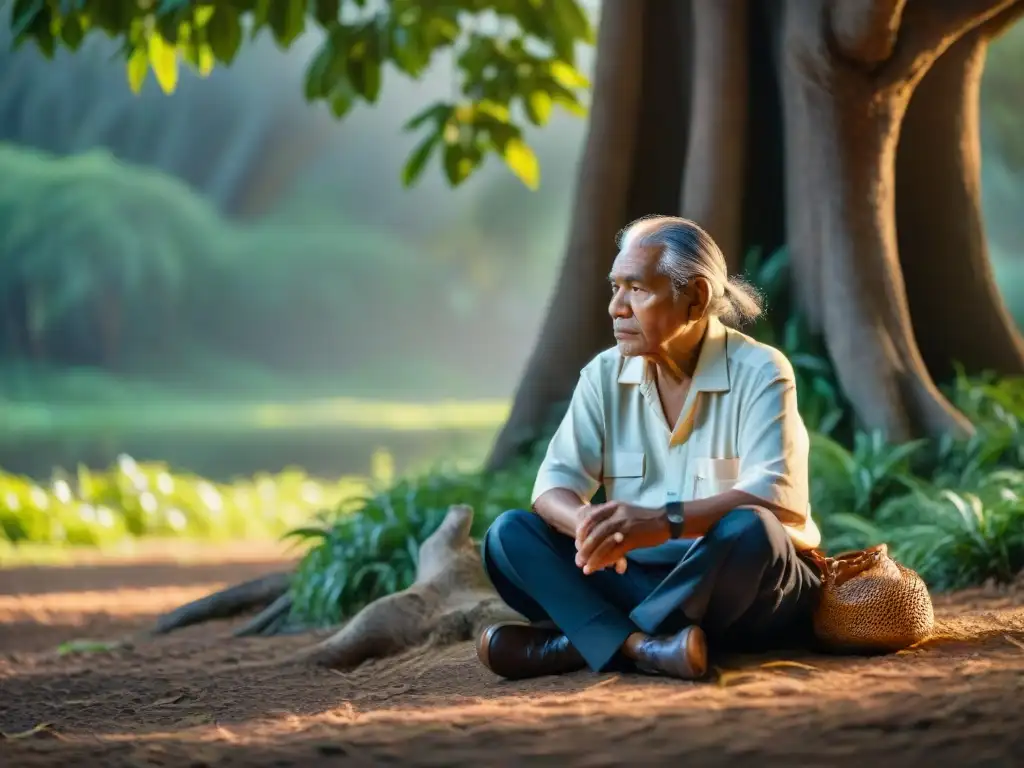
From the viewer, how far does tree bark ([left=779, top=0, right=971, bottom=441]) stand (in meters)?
5.38

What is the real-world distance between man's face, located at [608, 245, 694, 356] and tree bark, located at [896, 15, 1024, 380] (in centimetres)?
346

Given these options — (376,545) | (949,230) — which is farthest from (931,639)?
(949,230)

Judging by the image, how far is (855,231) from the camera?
5.59m

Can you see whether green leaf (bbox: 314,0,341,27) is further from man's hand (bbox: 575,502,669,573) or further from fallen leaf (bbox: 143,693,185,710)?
man's hand (bbox: 575,502,669,573)

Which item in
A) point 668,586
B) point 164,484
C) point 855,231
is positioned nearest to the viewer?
point 668,586

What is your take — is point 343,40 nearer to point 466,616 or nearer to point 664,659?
point 466,616

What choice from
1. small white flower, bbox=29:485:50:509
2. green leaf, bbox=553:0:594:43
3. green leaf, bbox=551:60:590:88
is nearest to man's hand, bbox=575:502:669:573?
green leaf, bbox=553:0:594:43

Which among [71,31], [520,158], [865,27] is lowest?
[520,158]

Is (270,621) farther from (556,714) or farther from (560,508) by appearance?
(556,714)

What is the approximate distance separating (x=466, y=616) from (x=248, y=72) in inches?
513

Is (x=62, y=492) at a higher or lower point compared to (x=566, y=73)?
lower

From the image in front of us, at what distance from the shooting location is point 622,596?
307 centimetres

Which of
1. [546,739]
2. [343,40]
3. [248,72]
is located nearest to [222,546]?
[343,40]

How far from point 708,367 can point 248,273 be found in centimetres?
1332
